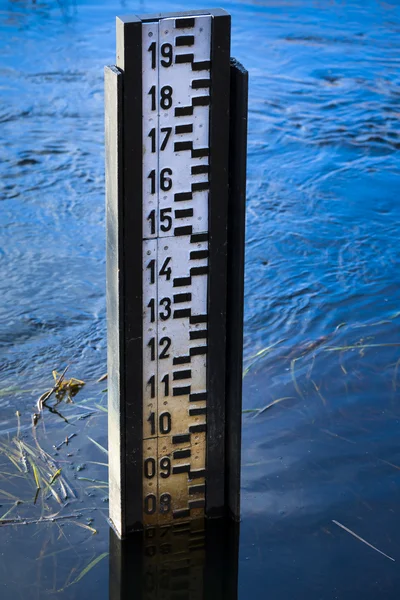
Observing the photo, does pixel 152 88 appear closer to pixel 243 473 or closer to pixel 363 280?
pixel 243 473

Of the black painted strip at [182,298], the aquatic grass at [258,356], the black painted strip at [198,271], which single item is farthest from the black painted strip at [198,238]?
the aquatic grass at [258,356]

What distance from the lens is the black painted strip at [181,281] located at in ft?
14.0

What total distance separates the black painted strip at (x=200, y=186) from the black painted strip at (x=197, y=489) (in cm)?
137

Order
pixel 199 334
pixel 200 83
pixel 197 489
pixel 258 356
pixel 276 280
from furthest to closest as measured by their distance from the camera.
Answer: pixel 276 280 → pixel 258 356 → pixel 197 489 → pixel 199 334 → pixel 200 83

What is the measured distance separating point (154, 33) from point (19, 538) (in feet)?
7.56

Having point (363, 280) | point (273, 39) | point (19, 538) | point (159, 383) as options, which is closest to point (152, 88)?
point (159, 383)

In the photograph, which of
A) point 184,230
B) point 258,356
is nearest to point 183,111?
point 184,230

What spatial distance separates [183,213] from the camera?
4168mm

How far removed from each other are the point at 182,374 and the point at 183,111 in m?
1.11

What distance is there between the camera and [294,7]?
12.8 meters

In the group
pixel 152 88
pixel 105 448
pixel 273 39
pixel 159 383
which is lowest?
pixel 105 448

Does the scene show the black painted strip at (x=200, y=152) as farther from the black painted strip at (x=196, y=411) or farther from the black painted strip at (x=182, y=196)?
the black painted strip at (x=196, y=411)

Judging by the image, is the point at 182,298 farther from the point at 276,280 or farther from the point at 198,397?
the point at 276,280

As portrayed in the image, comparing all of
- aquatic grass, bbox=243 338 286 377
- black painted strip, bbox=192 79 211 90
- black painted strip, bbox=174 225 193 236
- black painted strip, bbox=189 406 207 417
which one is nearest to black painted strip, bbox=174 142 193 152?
black painted strip, bbox=192 79 211 90
